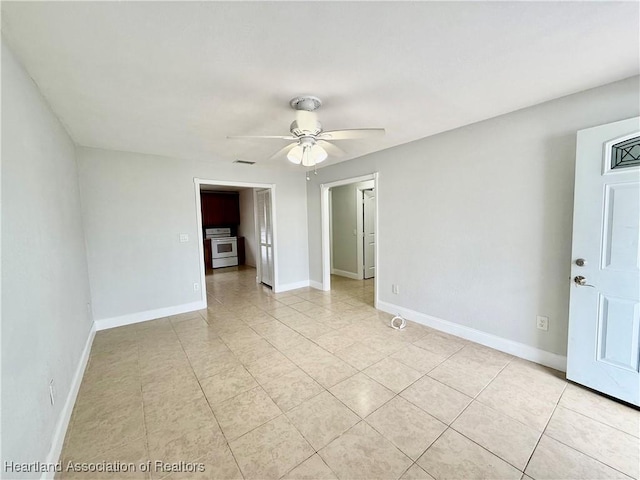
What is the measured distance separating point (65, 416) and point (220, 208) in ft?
20.8

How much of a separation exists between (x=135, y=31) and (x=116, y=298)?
3.38 meters

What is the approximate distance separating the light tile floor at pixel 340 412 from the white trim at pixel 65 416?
0.05 metres

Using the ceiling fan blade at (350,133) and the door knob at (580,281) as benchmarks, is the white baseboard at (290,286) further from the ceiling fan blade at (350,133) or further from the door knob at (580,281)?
the door knob at (580,281)

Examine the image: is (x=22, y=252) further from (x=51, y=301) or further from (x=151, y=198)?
(x=151, y=198)

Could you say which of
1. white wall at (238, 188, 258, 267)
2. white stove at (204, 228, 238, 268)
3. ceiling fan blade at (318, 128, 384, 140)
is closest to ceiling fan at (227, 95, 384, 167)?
ceiling fan blade at (318, 128, 384, 140)

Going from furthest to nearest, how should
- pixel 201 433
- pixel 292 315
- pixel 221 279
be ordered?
pixel 221 279 → pixel 292 315 → pixel 201 433

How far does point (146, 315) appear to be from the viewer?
3701 mm

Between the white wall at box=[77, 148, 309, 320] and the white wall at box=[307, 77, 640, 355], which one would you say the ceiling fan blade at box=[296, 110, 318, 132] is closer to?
the white wall at box=[307, 77, 640, 355]

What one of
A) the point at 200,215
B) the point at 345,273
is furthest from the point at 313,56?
the point at 345,273

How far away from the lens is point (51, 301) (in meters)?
1.77

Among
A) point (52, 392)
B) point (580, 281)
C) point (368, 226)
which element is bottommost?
point (52, 392)

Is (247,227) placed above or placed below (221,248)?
above

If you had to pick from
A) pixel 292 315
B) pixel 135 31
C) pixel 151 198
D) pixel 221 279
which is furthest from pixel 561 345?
pixel 221 279

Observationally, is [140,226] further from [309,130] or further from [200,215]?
[309,130]
